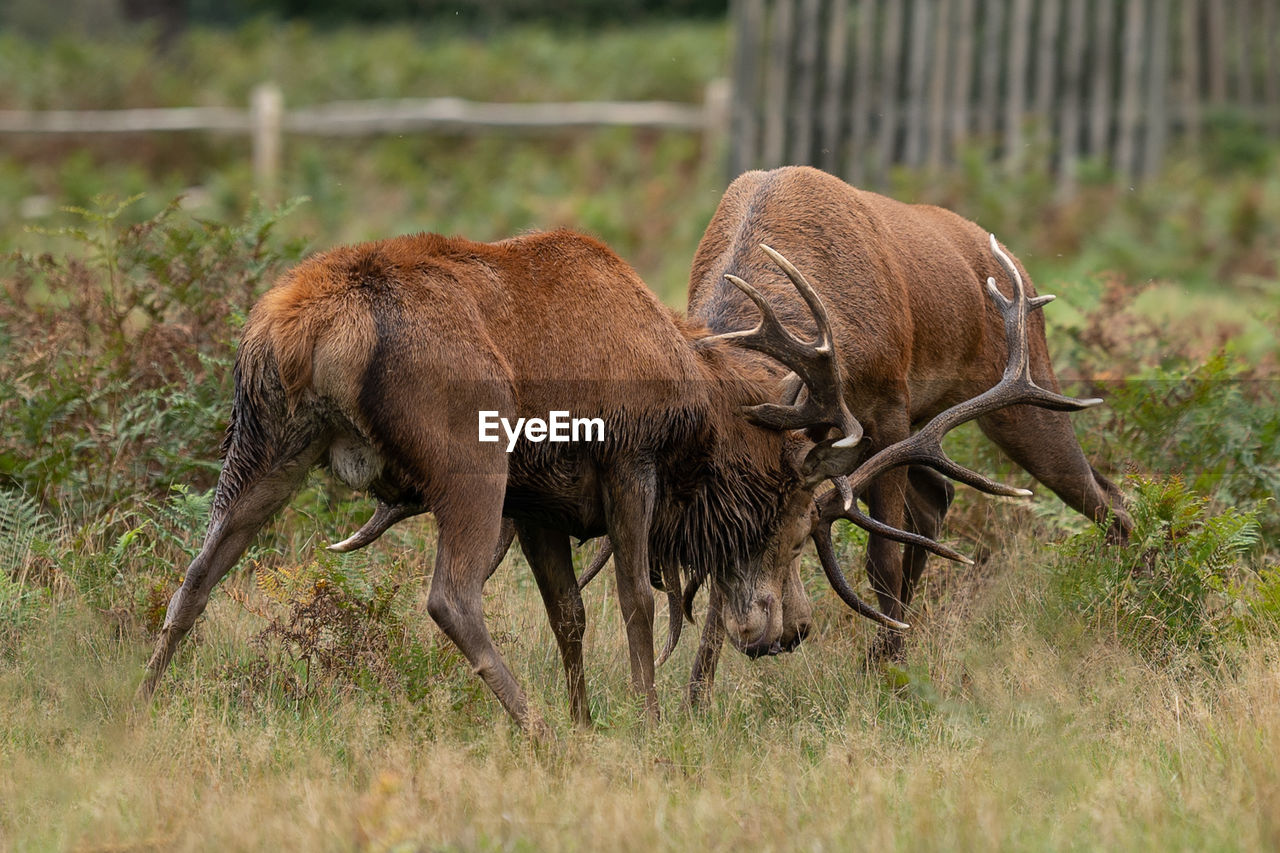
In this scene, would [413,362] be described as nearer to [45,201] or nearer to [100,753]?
[100,753]

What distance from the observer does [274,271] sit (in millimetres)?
8203

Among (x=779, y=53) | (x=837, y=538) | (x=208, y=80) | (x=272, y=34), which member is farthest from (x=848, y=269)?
(x=272, y=34)

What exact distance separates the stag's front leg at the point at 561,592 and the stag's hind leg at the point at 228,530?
3.51 feet

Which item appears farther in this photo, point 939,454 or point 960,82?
point 960,82

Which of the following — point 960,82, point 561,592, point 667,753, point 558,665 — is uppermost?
point 960,82

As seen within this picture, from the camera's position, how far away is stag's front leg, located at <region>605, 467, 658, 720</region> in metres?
5.61

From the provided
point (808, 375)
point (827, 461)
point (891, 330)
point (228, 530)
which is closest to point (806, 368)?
point (808, 375)

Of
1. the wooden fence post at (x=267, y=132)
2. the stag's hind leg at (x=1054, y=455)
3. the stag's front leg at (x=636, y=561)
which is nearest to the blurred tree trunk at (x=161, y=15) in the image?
the wooden fence post at (x=267, y=132)

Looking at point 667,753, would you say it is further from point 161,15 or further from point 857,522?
point 161,15

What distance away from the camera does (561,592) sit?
5.98 m

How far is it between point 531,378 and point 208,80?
2239 centimetres

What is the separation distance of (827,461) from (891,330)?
0.94m

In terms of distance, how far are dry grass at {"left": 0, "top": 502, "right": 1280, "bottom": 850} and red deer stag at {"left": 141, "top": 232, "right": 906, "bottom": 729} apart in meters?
0.30

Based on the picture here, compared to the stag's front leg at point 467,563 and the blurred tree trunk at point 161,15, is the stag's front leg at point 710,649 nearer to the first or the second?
the stag's front leg at point 467,563
